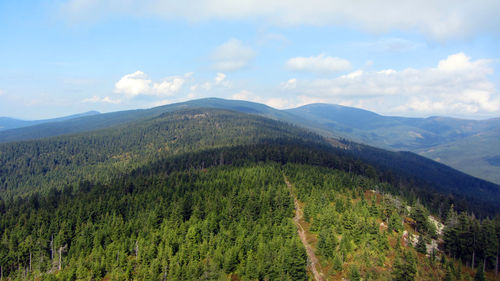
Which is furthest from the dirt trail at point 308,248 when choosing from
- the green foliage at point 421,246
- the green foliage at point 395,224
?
the green foliage at point 421,246

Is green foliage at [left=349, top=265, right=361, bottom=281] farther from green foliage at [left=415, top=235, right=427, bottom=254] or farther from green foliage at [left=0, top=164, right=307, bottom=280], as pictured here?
green foliage at [left=415, top=235, right=427, bottom=254]

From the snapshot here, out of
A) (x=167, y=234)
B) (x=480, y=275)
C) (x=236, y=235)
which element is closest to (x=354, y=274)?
(x=236, y=235)

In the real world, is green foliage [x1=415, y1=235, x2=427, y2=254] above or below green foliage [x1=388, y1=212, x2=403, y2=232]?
below

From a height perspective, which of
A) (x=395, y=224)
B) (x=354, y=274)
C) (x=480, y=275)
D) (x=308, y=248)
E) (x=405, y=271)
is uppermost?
(x=395, y=224)

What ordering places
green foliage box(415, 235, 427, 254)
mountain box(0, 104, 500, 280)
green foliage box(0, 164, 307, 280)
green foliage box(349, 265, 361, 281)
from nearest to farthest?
green foliage box(349, 265, 361, 281), green foliage box(0, 164, 307, 280), mountain box(0, 104, 500, 280), green foliage box(415, 235, 427, 254)

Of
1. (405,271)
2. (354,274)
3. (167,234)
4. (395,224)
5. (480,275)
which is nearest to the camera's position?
(405,271)

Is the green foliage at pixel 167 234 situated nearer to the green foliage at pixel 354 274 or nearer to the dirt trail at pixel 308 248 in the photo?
the dirt trail at pixel 308 248

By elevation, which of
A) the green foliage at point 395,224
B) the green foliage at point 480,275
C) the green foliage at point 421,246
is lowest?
the green foliage at point 480,275

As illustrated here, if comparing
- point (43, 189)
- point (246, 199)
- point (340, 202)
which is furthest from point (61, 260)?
point (43, 189)

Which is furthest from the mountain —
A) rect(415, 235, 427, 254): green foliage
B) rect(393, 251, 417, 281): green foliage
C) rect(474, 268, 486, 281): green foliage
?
rect(474, 268, 486, 281): green foliage

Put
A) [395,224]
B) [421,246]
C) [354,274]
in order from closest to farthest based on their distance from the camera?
[354,274]
[421,246]
[395,224]

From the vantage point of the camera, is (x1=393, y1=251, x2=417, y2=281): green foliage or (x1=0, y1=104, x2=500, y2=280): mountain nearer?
(x1=393, y1=251, x2=417, y2=281): green foliage

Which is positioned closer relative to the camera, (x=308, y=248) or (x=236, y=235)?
(x=236, y=235)

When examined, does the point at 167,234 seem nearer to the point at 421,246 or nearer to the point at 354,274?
the point at 354,274
